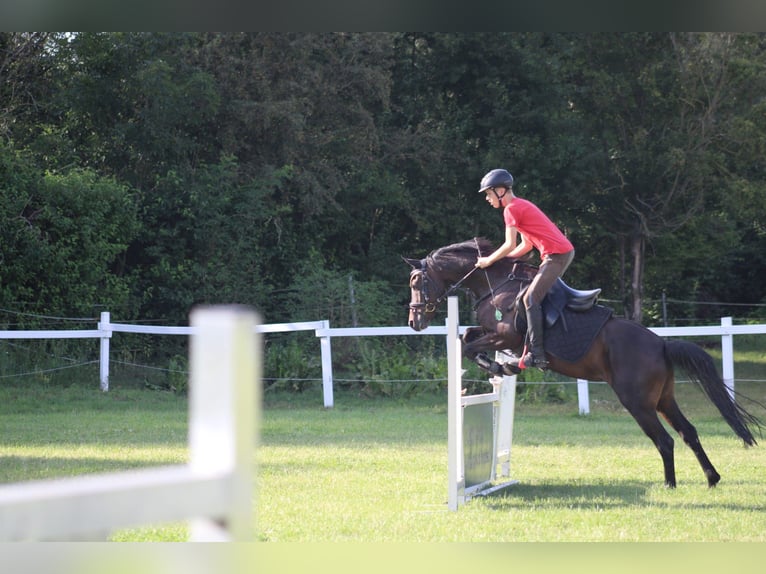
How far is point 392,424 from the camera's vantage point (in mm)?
10969

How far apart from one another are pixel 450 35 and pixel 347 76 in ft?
9.67

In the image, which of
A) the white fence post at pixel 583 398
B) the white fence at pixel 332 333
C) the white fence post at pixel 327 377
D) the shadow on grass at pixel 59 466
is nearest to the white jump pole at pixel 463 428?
the shadow on grass at pixel 59 466

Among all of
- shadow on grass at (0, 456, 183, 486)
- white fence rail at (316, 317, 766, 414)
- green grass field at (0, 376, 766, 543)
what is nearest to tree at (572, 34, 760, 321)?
green grass field at (0, 376, 766, 543)

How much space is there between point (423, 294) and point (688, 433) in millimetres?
2205

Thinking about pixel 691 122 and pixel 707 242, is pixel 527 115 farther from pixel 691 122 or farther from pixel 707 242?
pixel 707 242

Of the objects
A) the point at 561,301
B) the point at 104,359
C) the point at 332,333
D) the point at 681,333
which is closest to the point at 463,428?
the point at 561,301

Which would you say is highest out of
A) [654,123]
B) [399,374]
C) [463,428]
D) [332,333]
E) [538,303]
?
[654,123]

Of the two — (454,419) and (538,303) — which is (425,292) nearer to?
(538,303)

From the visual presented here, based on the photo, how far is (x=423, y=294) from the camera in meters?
7.70

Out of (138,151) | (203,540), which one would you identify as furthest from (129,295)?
(203,540)

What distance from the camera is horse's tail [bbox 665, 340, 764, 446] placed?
6.75 m

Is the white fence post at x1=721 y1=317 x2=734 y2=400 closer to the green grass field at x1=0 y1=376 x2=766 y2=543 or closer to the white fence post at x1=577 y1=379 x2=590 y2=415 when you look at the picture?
the green grass field at x1=0 y1=376 x2=766 y2=543

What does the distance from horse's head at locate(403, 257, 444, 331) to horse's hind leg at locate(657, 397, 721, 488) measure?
6.13ft

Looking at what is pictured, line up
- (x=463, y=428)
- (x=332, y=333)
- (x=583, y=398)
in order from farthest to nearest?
(x=332, y=333), (x=583, y=398), (x=463, y=428)
